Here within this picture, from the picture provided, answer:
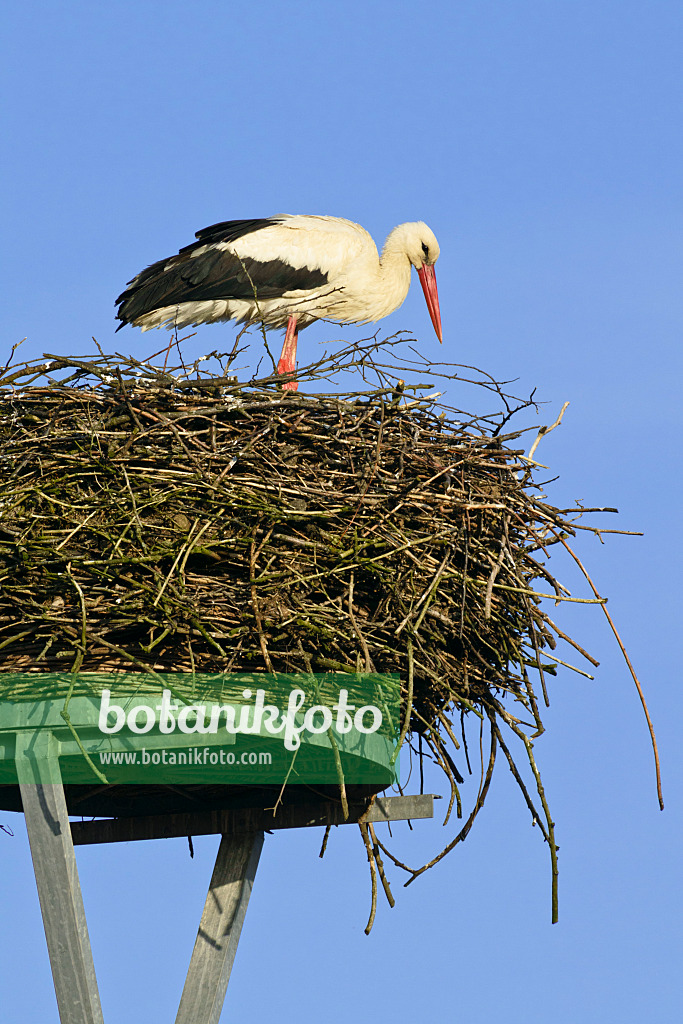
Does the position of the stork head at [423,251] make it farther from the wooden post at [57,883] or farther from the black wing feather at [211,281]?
the wooden post at [57,883]

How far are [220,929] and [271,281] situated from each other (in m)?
3.45

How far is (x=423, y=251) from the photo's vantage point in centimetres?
695

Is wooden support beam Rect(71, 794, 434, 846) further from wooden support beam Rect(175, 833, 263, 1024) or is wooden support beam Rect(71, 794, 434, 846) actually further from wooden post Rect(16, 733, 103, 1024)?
wooden post Rect(16, 733, 103, 1024)

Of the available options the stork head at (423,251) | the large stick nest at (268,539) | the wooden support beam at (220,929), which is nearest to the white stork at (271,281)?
the stork head at (423,251)

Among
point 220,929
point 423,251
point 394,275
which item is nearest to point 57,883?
point 220,929

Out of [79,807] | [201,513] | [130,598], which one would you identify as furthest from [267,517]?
[79,807]

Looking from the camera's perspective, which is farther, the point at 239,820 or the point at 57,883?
the point at 239,820

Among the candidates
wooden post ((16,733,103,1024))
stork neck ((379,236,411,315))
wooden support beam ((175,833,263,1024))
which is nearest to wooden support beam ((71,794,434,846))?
wooden support beam ((175,833,263,1024))

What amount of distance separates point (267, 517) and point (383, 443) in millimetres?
520

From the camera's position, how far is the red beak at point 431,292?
7043 millimetres

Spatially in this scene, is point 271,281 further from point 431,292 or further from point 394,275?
point 431,292

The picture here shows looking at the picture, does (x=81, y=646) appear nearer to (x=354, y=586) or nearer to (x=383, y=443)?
(x=354, y=586)

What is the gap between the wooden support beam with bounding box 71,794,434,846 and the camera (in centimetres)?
392

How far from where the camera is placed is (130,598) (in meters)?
3.47
